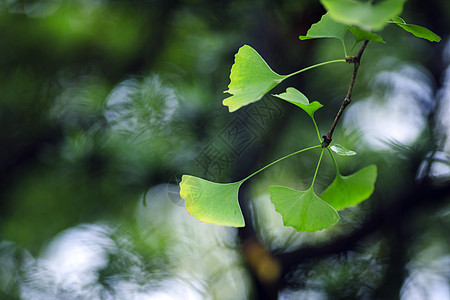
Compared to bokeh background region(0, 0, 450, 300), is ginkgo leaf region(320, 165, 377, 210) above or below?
above

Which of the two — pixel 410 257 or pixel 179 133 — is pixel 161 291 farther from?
pixel 410 257

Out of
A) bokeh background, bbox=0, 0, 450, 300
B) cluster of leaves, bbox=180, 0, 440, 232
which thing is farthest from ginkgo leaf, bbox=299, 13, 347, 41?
bokeh background, bbox=0, 0, 450, 300

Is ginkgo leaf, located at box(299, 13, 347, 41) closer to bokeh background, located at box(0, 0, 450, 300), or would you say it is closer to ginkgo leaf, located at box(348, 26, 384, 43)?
ginkgo leaf, located at box(348, 26, 384, 43)

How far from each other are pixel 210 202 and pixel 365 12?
12cm

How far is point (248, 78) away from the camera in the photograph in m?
0.16

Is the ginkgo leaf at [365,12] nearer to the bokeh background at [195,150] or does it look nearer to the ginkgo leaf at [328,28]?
the ginkgo leaf at [328,28]

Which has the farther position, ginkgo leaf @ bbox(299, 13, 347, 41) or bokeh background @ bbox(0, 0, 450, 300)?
bokeh background @ bbox(0, 0, 450, 300)

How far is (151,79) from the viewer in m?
0.68

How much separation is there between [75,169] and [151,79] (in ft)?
0.74

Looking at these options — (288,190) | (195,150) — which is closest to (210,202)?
(288,190)

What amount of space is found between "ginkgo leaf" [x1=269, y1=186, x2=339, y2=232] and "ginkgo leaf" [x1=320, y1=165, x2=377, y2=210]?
2cm

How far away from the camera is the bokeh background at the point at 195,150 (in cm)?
64

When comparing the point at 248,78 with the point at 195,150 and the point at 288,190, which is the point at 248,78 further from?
the point at 195,150

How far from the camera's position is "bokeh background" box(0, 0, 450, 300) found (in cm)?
64
